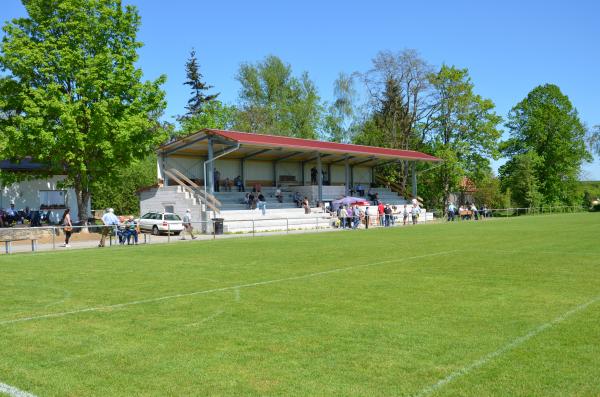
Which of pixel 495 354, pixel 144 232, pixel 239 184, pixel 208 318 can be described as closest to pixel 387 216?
pixel 239 184

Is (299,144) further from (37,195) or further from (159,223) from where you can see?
(37,195)

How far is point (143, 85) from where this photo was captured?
32844 millimetres

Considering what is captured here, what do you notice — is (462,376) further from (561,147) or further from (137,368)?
(561,147)

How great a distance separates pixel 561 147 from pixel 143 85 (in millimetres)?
52392

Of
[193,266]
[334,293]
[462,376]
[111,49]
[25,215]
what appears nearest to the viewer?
[462,376]

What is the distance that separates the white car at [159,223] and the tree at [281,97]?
3496cm

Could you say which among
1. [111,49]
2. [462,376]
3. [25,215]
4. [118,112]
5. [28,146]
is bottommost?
[462,376]

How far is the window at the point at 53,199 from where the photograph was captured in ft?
123

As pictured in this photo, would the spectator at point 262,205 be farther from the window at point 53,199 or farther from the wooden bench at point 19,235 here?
the wooden bench at point 19,235

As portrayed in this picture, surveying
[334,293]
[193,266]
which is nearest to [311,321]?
[334,293]

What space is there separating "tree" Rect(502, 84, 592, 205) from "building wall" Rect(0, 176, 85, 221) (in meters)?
49.5

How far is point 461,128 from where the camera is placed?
5772 cm

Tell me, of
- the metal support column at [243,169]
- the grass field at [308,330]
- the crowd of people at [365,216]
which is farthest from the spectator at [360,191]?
the grass field at [308,330]

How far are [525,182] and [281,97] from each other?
99.3ft
